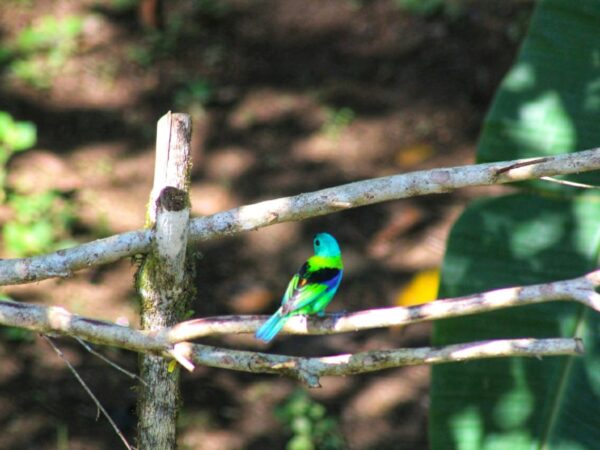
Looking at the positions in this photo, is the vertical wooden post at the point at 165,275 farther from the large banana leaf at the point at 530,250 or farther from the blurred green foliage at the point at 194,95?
the blurred green foliage at the point at 194,95

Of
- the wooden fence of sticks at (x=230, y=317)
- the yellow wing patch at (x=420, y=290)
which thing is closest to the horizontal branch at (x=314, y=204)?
the wooden fence of sticks at (x=230, y=317)

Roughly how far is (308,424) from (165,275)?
9.47ft

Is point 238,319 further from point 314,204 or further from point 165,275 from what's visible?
point 314,204

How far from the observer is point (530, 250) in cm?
455

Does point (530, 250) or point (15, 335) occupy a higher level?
point (15, 335)

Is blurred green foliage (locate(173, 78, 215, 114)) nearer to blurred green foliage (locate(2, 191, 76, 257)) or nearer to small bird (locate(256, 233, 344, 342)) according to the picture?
blurred green foliage (locate(2, 191, 76, 257))

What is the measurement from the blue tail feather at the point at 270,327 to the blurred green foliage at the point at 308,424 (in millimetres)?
2546

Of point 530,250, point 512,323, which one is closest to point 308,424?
point 512,323

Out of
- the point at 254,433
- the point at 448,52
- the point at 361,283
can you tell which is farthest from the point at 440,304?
the point at 448,52

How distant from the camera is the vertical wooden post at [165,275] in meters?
3.18

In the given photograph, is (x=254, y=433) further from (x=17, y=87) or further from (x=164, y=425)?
(x=17, y=87)

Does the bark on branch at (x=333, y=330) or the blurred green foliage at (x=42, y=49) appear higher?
the blurred green foliage at (x=42, y=49)

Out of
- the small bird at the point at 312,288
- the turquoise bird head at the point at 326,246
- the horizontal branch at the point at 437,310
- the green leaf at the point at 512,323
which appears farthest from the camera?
the green leaf at the point at 512,323

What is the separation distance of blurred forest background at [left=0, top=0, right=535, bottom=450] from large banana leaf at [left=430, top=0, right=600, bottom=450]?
59.0 inches
